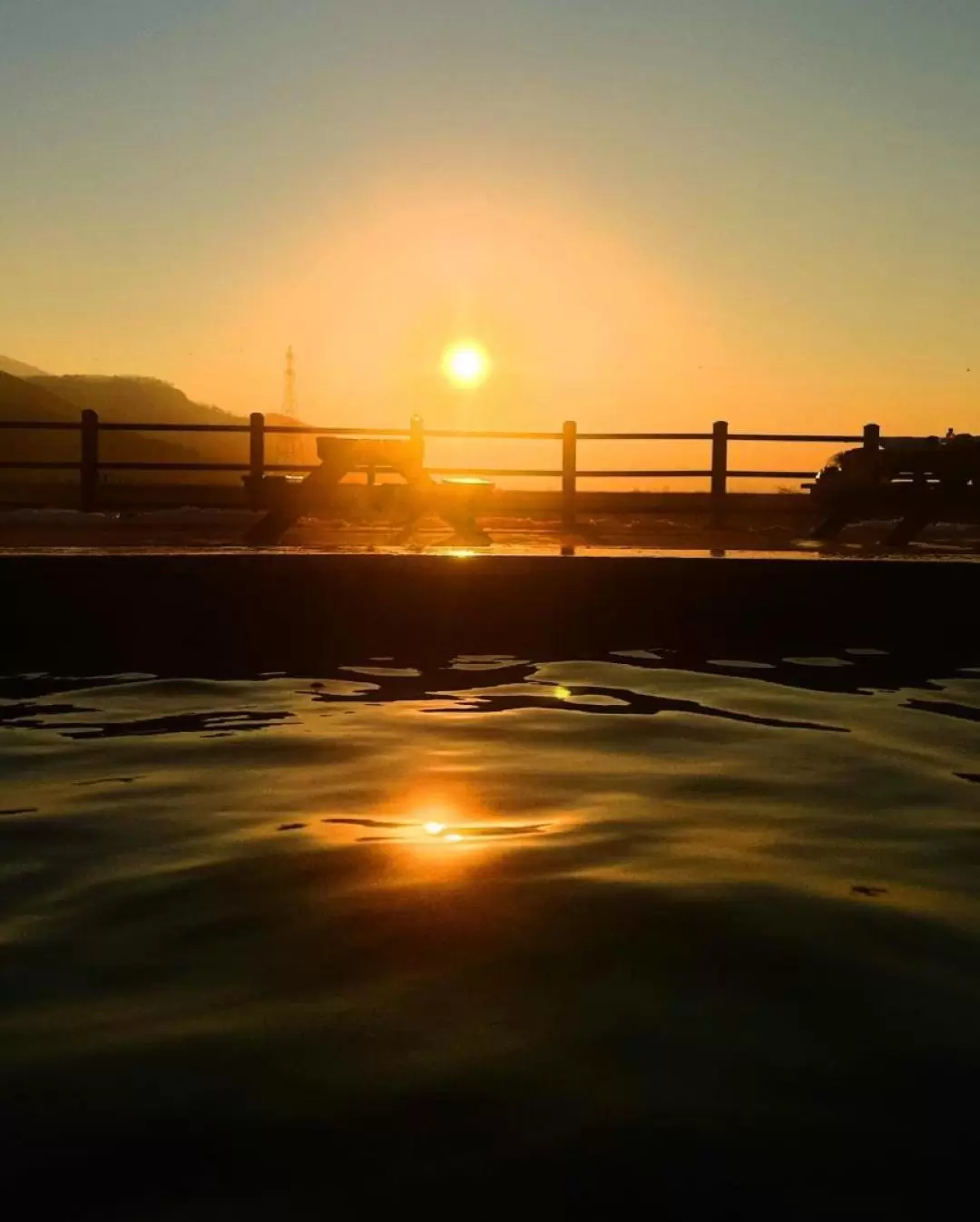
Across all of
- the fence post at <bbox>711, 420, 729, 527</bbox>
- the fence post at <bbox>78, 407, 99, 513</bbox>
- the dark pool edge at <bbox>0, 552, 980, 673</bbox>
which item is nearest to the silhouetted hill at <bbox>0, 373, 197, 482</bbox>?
the fence post at <bbox>78, 407, 99, 513</bbox>

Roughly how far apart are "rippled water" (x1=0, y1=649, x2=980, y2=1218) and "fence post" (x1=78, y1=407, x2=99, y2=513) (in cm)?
1098

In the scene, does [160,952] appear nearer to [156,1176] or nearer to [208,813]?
[156,1176]

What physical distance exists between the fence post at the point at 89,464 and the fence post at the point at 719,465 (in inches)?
287

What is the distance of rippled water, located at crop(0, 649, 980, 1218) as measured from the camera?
121 centimetres

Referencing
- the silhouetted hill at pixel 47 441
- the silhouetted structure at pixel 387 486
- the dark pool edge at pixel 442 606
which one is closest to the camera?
the dark pool edge at pixel 442 606

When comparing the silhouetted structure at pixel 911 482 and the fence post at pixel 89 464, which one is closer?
the silhouetted structure at pixel 911 482

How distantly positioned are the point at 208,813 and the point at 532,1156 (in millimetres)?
1434

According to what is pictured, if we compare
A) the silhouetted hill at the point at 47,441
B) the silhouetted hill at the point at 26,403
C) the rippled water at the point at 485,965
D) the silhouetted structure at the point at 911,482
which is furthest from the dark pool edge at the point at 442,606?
the silhouetted hill at the point at 26,403

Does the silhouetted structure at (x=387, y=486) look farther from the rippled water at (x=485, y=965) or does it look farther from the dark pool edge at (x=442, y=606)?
the rippled water at (x=485, y=965)

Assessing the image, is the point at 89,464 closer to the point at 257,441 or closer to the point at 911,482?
the point at 257,441

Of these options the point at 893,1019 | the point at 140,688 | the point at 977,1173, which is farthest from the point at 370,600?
the point at 977,1173

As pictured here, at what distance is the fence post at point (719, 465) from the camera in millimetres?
13492

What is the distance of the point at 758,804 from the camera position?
2.56 metres

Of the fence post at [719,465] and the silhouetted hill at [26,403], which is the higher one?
the silhouetted hill at [26,403]
